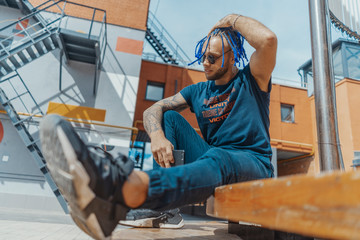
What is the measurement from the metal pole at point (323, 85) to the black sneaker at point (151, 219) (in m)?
1.41

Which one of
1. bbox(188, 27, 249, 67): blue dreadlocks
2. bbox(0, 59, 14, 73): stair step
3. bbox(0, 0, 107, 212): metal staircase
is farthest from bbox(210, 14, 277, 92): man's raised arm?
bbox(0, 59, 14, 73): stair step

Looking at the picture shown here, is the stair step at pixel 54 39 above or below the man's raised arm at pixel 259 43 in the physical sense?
above

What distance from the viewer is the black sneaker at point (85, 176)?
759 mm

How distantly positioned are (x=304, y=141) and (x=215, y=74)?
1084 cm

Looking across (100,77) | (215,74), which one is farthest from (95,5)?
(215,74)

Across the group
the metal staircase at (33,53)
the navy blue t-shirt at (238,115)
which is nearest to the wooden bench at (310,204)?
the navy blue t-shirt at (238,115)

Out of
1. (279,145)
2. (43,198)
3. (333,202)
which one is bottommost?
(43,198)

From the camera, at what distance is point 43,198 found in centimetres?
671

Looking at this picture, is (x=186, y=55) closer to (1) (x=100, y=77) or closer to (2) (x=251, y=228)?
(1) (x=100, y=77)

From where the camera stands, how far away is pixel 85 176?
2.48ft

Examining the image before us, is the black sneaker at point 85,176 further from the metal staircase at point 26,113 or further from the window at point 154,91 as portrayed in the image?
the window at point 154,91

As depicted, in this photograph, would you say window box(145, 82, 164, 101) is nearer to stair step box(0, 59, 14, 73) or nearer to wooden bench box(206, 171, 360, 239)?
stair step box(0, 59, 14, 73)

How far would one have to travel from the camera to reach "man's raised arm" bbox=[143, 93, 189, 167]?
1.46 m

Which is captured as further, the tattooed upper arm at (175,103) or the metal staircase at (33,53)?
the metal staircase at (33,53)
